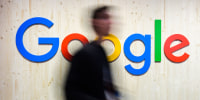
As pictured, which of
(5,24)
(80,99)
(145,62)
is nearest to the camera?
(80,99)

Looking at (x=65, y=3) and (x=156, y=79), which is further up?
(x=65, y=3)

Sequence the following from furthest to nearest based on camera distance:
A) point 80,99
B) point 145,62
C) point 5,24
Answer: point 145,62 < point 5,24 < point 80,99

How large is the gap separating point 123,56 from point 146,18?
0.71 meters

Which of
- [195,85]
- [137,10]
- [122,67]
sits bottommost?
[195,85]

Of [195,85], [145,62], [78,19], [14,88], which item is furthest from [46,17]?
[195,85]

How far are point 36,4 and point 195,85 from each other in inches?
111

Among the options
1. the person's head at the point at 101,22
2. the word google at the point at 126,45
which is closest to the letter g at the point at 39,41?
the word google at the point at 126,45

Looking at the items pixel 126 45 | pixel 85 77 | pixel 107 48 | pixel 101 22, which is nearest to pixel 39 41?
pixel 107 48

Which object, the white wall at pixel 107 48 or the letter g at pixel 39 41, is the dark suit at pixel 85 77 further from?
the letter g at pixel 39 41

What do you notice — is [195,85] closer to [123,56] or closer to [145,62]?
[145,62]

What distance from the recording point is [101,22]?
1.37m

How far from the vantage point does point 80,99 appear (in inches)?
44.6

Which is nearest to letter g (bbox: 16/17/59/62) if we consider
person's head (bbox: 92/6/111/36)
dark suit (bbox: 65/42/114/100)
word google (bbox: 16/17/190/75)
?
word google (bbox: 16/17/190/75)

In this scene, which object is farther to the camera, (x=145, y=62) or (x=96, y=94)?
(x=145, y=62)
